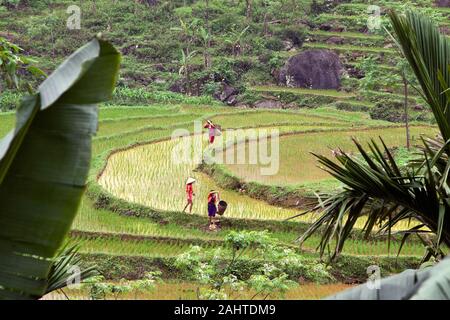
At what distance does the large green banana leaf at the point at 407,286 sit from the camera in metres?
1.35

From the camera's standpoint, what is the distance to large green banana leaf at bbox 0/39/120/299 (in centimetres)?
173

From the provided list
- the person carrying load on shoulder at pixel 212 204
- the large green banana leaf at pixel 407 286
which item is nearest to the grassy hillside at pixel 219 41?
the person carrying load on shoulder at pixel 212 204

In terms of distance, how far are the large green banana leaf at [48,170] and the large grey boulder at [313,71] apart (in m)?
18.9

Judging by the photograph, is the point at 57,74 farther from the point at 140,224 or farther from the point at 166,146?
the point at 166,146

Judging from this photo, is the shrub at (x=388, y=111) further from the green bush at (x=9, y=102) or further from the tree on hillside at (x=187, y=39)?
the green bush at (x=9, y=102)

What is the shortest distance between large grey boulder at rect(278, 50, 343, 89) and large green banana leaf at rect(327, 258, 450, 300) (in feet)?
62.8

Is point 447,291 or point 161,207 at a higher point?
point 161,207

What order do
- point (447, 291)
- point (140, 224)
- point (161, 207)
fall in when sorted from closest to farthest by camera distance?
point (447, 291), point (140, 224), point (161, 207)

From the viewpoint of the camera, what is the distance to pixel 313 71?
67.4 feet

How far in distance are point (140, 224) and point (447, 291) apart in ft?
24.6

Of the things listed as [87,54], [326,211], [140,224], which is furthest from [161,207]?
[87,54]

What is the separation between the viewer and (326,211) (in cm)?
325

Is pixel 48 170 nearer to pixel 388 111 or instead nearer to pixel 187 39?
pixel 388 111

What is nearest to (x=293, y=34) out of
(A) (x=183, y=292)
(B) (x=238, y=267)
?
(B) (x=238, y=267)
